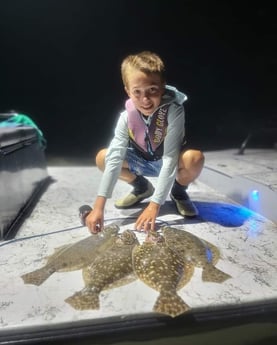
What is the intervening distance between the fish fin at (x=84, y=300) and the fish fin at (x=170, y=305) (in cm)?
22

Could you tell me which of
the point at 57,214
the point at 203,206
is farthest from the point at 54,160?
the point at 203,206

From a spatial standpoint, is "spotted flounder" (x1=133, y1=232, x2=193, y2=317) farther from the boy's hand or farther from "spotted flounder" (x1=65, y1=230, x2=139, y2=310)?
the boy's hand

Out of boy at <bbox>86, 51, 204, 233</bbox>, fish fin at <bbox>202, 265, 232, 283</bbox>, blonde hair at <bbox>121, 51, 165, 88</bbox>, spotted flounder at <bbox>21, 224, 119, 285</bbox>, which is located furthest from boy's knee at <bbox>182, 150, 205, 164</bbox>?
fish fin at <bbox>202, 265, 232, 283</bbox>

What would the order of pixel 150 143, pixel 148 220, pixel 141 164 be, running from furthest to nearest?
pixel 141 164
pixel 150 143
pixel 148 220

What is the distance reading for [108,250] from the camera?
1509mm

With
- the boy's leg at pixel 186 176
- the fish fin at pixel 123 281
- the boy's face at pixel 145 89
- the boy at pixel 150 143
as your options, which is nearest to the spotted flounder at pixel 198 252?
the boy at pixel 150 143

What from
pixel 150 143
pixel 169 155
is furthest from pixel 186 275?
pixel 150 143

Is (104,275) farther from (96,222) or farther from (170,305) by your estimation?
(96,222)

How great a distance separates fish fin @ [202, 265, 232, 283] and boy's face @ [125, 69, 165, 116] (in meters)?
0.85

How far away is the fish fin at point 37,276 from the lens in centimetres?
138

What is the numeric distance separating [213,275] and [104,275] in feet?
1.49

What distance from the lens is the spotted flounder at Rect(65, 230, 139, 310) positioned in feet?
4.01

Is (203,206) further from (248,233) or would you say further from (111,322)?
(111,322)

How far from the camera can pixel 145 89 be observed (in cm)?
167
